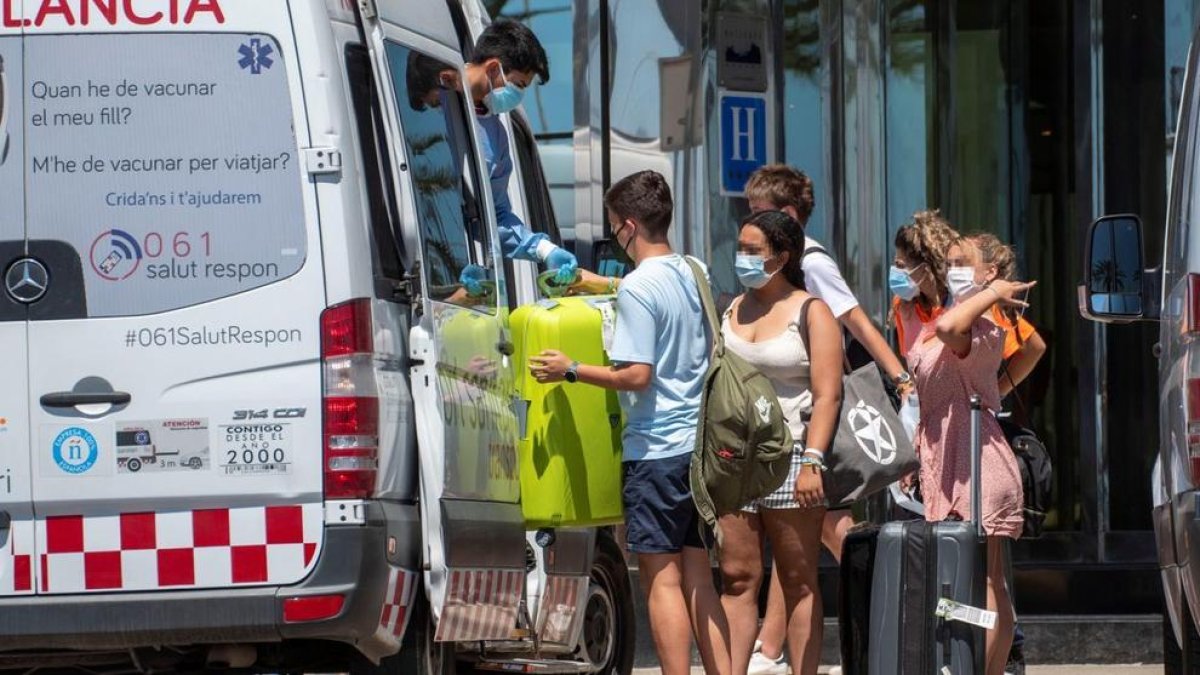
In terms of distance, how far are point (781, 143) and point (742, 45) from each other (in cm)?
64

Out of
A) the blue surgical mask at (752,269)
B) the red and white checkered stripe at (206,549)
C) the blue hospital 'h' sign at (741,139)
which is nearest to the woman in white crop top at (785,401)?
the blue surgical mask at (752,269)

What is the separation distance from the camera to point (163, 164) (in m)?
6.09

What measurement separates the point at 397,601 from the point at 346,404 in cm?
57

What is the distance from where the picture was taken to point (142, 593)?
6012 millimetres

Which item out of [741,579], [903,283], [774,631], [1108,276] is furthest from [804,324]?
[774,631]

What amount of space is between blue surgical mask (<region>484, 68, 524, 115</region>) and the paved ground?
3.52 metres

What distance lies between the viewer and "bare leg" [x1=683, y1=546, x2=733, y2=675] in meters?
7.43

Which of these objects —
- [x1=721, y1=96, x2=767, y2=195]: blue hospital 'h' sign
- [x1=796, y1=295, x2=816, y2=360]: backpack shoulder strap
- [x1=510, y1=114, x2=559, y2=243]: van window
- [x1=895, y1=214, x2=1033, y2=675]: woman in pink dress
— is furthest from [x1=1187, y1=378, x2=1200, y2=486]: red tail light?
Result: [x1=721, y1=96, x2=767, y2=195]: blue hospital 'h' sign

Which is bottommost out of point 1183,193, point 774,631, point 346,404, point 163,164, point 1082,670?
point 1082,670

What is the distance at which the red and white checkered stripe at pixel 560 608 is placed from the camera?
778 cm

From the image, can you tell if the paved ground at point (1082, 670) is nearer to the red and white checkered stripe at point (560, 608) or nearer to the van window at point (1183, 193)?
the red and white checkered stripe at point (560, 608)

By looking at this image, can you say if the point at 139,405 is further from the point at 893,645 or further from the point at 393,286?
the point at 893,645

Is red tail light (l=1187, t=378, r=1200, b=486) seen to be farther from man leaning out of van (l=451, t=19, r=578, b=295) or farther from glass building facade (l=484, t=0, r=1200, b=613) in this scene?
glass building facade (l=484, t=0, r=1200, b=613)

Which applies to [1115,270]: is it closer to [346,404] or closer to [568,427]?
[568,427]
